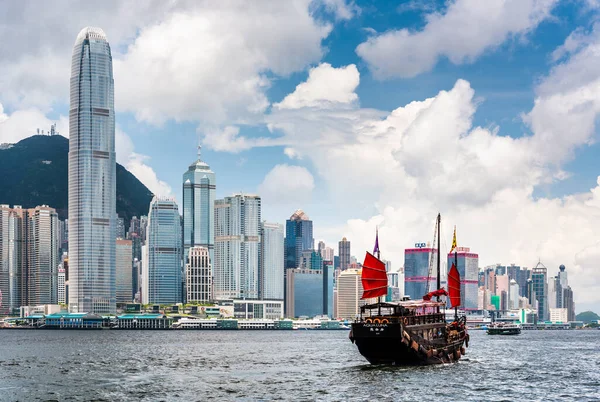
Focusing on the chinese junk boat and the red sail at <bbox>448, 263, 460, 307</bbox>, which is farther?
the red sail at <bbox>448, 263, 460, 307</bbox>

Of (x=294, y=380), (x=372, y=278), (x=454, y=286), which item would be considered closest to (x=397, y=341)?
(x=294, y=380)

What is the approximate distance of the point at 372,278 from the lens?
407ft

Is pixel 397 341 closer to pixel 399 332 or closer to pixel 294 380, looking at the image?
pixel 399 332

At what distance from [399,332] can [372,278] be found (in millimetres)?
20983

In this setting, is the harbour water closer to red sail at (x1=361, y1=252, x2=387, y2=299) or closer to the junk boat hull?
the junk boat hull

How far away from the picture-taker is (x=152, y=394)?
87625mm

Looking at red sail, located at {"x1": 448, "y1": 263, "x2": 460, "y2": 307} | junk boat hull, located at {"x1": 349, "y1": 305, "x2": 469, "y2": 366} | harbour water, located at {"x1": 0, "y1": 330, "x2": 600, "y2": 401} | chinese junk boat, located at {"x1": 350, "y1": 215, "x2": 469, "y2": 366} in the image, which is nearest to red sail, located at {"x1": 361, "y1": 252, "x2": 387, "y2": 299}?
chinese junk boat, located at {"x1": 350, "y1": 215, "x2": 469, "y2": 366}

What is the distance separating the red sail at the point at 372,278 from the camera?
124 meters

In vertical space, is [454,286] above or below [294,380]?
above

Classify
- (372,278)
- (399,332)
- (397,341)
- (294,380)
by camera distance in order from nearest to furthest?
(294,380)
(399,332)
(397,341)
(372,278)

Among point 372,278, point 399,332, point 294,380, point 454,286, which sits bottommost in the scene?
point 294,380

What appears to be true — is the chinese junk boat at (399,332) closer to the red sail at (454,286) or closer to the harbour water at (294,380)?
the harbour water at (294,380)

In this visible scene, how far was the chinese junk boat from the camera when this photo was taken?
105125 mm

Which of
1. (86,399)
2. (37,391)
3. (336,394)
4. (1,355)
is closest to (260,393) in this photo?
(336,394)
